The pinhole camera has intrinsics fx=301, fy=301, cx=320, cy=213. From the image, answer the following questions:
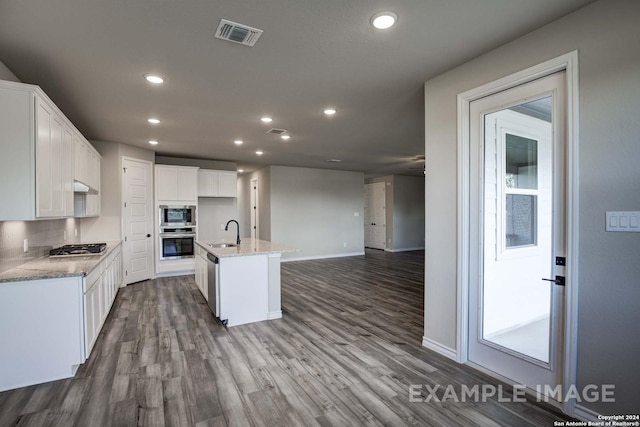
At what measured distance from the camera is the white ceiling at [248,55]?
1.91 meters

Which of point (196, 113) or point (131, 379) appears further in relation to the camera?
point (196, 113)

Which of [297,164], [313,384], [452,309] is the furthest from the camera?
[297,164]

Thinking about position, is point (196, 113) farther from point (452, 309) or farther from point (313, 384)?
point (452, 309)

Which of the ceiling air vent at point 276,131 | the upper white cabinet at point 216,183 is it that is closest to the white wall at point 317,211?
the upper white cabinet at point 216,183

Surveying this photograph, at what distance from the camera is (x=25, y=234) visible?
10.0 ft

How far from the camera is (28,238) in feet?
10.3

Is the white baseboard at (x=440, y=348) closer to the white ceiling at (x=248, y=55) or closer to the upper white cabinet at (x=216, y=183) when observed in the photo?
the white ceiling at (x=248, y=55)

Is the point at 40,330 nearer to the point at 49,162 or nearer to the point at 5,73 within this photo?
the point at 49,162

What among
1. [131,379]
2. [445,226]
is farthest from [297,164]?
[131,379]

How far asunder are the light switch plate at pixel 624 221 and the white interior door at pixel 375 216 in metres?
8.68

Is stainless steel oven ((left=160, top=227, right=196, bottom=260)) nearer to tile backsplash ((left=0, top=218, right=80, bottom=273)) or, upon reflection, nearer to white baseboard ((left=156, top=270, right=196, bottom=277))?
white baseboard ((left=156, top=270, right=196, bottom=277))

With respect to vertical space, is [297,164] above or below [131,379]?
above

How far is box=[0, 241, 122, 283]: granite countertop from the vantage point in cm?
242

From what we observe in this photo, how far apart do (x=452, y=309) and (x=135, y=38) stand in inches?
134
